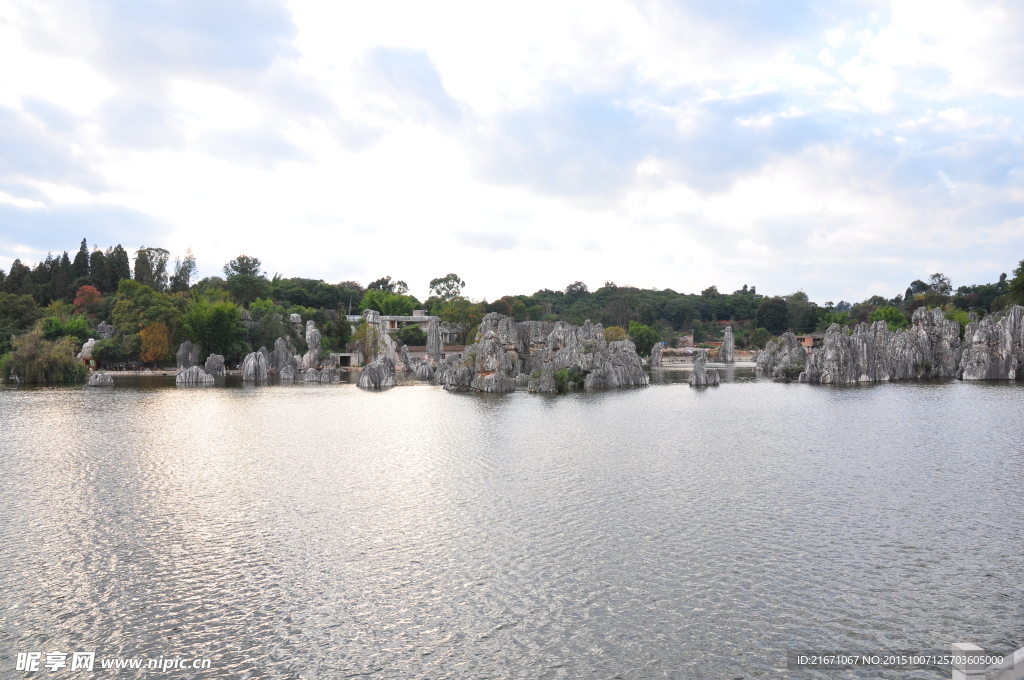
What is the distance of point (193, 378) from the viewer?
57.6 metres

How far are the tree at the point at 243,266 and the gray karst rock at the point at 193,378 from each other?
67209 mm

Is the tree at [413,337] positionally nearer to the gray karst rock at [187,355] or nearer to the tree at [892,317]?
the gray karst rock at [187,355]

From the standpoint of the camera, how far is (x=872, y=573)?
12.4 metres

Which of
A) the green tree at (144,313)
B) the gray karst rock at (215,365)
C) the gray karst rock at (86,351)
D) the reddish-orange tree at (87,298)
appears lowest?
the gray karst rock at (215,365)

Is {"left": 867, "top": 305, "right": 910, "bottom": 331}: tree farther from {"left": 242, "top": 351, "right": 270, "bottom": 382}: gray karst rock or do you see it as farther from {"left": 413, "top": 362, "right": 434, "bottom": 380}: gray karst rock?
{"left": 242, "top": 351, "right": 270, "bottom": 382}: gray karst rock

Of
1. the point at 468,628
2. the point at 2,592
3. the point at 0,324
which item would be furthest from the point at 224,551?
the point at 0,324

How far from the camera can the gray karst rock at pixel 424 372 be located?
68.1 meters

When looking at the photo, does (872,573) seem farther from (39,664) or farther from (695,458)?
(39,664)

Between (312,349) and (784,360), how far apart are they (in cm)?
5275

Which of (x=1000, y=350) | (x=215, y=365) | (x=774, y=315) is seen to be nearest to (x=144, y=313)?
(x=215, y=365)

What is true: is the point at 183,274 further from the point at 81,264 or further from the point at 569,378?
the point at 569,378

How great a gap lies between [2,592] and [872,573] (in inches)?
647

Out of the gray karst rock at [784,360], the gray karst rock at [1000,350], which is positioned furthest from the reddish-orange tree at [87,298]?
the gray karst rock at [1000,350]

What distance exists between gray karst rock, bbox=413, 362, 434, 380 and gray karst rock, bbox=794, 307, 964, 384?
1453 inches
